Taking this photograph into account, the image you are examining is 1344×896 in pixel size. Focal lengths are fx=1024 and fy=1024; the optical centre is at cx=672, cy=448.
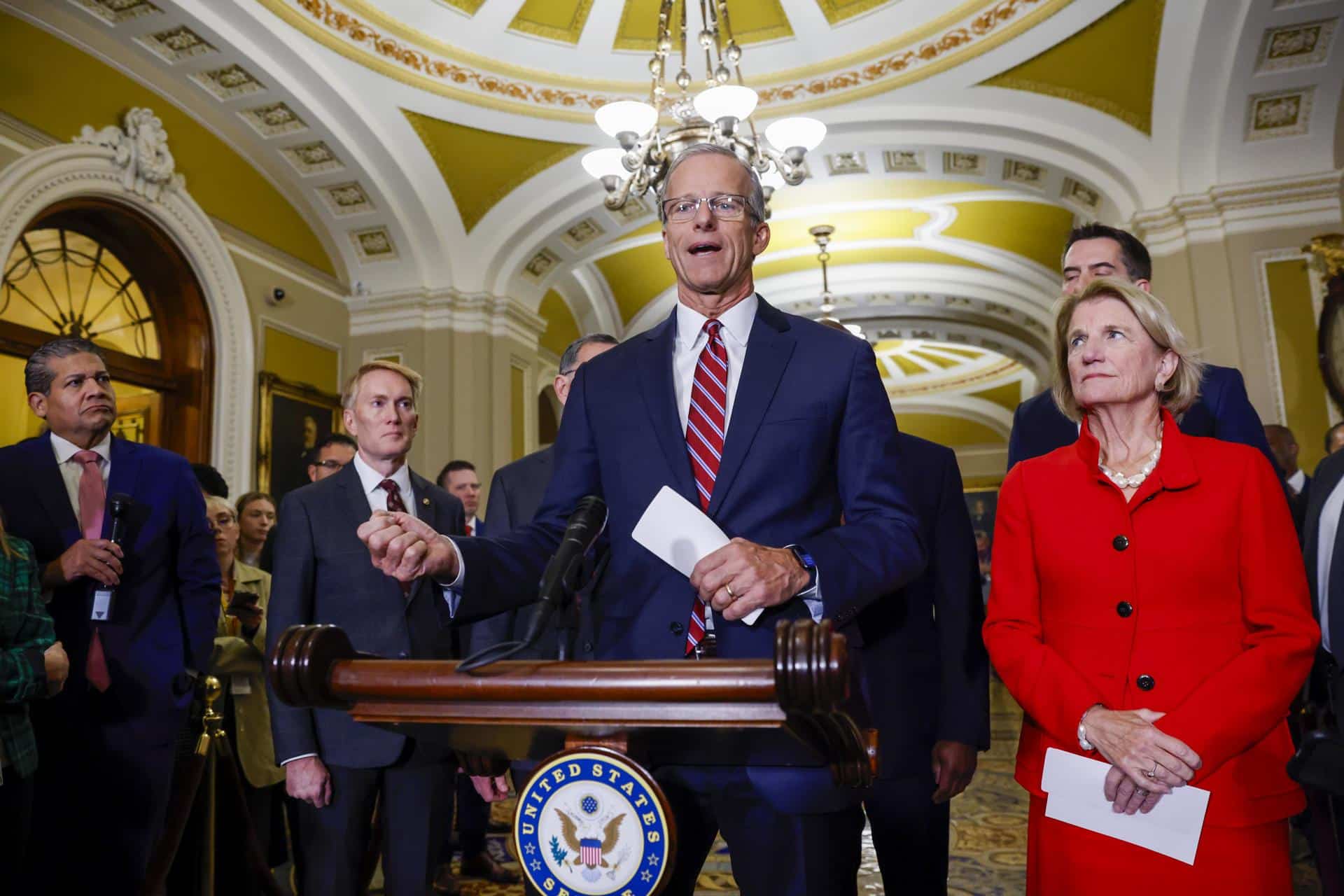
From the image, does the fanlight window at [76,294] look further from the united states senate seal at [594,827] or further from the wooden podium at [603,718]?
the united states senate seal at [594,827]

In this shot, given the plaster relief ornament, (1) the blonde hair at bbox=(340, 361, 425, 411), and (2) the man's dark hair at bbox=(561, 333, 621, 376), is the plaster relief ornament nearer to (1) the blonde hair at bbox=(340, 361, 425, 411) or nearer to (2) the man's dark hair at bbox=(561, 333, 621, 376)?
(2) the man's dark hair at bbox=(561, 333, 621, 376)

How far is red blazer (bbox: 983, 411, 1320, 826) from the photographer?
58.0 inches

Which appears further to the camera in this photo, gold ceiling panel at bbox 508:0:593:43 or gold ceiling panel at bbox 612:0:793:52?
gold ceiling panel at bbox 612:0:793:52

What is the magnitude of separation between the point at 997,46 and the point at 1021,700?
6557 millimetres

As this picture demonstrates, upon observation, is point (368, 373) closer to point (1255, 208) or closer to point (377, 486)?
point (377, 486)

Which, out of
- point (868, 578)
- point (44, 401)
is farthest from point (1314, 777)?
point (44, 401)

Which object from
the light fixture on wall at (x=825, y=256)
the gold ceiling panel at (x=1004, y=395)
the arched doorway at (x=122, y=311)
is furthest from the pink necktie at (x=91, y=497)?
the gold ceiling panel at (x=1004, y=395)

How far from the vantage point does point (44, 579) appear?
2.48 m

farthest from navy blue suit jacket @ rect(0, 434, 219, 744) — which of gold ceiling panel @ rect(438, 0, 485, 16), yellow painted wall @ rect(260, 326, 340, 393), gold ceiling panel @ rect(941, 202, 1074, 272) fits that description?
gold ceiling panel @ rect(941, 202, 1074, 272)

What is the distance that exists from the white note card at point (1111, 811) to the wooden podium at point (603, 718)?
1.95 feet

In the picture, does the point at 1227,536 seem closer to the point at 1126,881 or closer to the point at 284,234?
the point at 1126,881

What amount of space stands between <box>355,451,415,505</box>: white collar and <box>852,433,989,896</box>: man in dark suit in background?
114 cm

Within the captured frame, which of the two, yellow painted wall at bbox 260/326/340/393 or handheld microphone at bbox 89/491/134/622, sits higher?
yellow painted wall at bbox 260/326/340/393

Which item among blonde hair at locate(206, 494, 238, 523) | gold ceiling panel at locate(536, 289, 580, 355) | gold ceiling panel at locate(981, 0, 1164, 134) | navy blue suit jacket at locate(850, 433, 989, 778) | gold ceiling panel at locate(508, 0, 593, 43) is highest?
gold ceiling panel at locate(508, 0, 593, 43)
